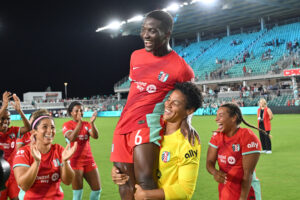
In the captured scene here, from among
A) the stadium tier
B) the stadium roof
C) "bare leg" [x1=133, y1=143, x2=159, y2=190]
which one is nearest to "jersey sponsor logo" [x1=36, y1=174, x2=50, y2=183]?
"bare leg" [x1=133, y1=143, x2=159, y2=190]

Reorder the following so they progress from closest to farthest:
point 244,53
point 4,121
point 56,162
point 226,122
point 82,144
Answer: point 56,162, point 226,122, point 4,121, point 82,144, point 244,53

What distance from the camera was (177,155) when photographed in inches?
113

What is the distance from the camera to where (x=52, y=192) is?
12.9 feet

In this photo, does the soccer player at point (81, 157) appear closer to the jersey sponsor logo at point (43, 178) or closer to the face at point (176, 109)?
the jersey sponsor logo at point (43, 178)

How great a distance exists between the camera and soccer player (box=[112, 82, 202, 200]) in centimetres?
276

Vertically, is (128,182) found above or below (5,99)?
below

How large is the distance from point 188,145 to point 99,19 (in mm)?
48011

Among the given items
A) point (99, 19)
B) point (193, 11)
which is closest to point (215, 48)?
point (193, 11)

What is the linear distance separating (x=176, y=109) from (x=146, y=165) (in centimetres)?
55

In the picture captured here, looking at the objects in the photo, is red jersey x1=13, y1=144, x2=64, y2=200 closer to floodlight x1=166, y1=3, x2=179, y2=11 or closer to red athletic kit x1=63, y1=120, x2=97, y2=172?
red athletic kit x1=63, y1=120, x2=97, y2=172

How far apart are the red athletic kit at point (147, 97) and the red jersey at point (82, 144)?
9.77 feet

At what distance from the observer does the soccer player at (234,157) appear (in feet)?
12.9

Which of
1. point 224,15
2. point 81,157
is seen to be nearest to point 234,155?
point 81,157

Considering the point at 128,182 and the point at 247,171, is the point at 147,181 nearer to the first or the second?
the point at 128,182
